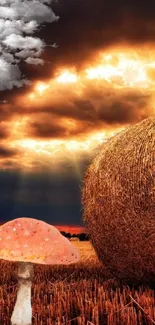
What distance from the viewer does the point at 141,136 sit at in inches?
261

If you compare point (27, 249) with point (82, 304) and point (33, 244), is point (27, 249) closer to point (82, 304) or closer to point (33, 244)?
point (33, 244)

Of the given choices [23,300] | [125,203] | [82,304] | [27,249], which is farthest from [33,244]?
[125,203]

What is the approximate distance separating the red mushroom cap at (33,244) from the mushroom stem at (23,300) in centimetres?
30

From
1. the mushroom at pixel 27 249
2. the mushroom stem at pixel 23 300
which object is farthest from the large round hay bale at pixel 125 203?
the mushroom stem at pixel 23 300

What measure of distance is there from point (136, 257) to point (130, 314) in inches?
73.1

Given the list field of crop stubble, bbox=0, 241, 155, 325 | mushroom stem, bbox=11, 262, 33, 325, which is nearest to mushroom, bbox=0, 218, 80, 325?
mushroom stem, bbox=11, 262, 33, 325

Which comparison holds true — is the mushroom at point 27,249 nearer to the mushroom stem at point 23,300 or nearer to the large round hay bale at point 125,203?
the mushroom stem at point 23,300

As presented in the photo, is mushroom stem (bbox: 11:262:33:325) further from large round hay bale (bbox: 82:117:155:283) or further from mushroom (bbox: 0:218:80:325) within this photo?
large round hay bale (bbox: 82:117:155:283)

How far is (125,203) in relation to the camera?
6438 mm

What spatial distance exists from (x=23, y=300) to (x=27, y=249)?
542 mm

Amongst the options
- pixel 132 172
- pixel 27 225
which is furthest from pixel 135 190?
pixel 27 225

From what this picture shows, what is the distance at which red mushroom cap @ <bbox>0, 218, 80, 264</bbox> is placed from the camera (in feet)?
13.0

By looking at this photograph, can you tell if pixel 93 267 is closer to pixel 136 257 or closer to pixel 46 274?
pixel 46 274

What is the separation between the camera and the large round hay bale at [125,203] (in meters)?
6.26
